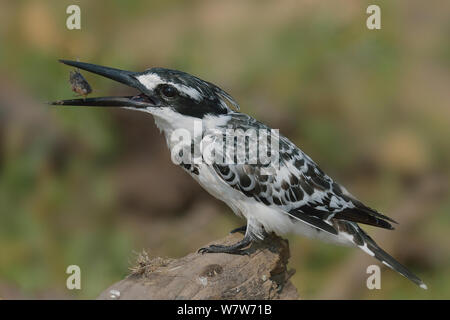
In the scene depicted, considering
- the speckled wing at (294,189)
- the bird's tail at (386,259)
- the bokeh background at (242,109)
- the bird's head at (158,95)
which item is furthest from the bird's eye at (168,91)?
the bokeh background at (242,109)

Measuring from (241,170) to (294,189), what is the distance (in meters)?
0.35

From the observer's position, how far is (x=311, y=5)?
8008mm

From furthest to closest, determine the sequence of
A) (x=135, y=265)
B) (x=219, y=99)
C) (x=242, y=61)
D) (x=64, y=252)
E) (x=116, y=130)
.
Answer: (x=242, y=61) < (x=116, y=130) < (x=64, y=252) < (x=219, y=99) < (x=135, y=265)

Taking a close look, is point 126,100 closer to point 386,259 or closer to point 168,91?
point 168,91

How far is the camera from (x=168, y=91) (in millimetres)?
3445

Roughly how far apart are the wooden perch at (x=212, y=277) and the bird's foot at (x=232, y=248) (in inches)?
1.0

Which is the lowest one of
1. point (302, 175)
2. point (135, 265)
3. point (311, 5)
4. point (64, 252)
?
point (64, 252)

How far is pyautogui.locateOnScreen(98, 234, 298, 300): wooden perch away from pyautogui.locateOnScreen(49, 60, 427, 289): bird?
0.10m

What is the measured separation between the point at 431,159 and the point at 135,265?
5.09 m

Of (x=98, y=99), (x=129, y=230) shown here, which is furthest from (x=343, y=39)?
(x=98, y=99)

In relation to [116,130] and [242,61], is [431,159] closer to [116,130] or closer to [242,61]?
[242,61]

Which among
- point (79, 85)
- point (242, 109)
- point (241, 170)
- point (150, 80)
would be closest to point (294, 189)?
point (241, 170)

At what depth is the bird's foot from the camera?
A: 3.58 metres

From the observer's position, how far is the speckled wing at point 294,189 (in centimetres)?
359
